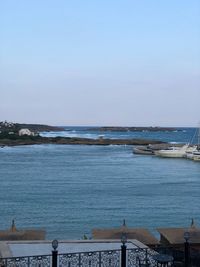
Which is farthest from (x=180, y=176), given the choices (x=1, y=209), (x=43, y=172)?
(x=1, y=209)

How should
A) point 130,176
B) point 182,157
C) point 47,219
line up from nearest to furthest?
point 47,219 < point 130,176 < point 182,157

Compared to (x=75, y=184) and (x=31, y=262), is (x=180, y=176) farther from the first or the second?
(x=31, y=262)

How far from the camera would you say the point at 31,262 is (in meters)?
A: 10.5

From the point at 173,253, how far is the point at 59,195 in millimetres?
23591

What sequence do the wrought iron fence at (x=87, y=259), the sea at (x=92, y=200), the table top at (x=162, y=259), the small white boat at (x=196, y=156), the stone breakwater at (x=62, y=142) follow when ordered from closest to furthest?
the table top at (x=162, y=259)
the wrought iron fence at (x=87, y=259)
the sea at (x=92, y=200)
the small white boat at (x=196, y=156)
the stone breakwater at (x=62, y=142)

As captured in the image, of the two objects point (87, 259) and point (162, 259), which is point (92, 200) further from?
point (162, 259)

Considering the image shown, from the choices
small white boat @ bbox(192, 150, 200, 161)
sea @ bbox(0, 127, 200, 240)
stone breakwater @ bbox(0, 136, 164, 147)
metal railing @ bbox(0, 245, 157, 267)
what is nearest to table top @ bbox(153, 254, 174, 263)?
metal railing @ bbox(0, 245, 157, 267)

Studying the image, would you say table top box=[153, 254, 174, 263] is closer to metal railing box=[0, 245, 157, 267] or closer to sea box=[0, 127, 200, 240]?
metal railing box=[0, 245, 157, 267]

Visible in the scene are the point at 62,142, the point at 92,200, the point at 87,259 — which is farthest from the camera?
the point at 62,142

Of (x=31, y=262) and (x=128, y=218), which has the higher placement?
(x=31, y=262)

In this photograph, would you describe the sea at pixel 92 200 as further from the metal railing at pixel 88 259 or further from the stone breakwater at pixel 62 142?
the stone breakwater at pixel 62 142

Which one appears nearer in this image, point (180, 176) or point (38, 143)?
point (180, 176)

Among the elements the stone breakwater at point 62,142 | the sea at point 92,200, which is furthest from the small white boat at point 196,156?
the stone breakwater at point 62,142

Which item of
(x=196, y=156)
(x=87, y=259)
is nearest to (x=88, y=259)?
(x=87, y=259)
